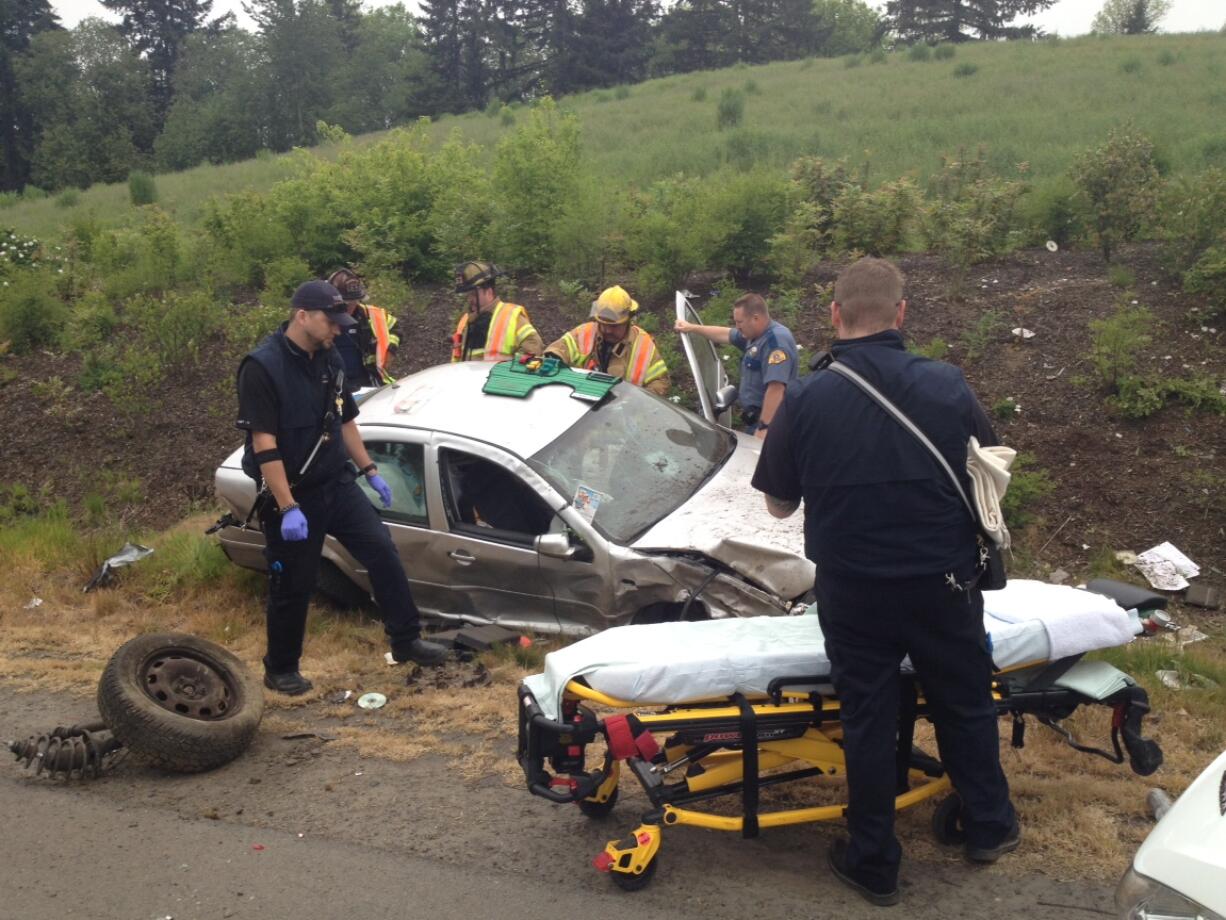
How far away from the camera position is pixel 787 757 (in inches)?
151

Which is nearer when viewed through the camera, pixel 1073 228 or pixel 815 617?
pixel 815 617

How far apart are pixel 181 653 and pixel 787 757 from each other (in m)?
2.86

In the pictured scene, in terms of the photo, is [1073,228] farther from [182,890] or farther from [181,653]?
[182,890]

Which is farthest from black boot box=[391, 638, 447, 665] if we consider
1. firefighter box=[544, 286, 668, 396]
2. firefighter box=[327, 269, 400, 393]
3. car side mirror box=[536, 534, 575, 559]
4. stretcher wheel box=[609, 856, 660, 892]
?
firefighter box=[544, 286, 668, 396]

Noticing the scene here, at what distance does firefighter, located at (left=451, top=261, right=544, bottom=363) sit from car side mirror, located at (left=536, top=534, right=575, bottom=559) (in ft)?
8.15

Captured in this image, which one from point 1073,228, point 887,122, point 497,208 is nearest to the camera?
point 1073,228

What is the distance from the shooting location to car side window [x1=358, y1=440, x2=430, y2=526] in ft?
20.4

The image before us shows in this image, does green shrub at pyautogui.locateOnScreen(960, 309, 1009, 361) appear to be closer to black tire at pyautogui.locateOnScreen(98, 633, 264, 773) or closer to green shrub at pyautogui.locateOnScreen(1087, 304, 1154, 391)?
green shrub at pyautogui.locateOnScreen(1087, 304, 1154, 391)

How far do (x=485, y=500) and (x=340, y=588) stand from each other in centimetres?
121

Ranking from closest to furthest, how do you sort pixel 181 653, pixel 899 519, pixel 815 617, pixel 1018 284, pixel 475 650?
pixel 899 519, pixel 815 617, pixel 181 653, pixel 475 650, pixel 1018 284

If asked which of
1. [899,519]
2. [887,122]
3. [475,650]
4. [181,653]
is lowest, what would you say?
[475,650]

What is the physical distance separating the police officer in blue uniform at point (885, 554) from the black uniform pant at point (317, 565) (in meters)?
2.54

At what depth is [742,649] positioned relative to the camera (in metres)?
3.80

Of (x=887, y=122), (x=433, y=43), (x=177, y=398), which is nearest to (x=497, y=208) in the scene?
(x=177, y=398)
